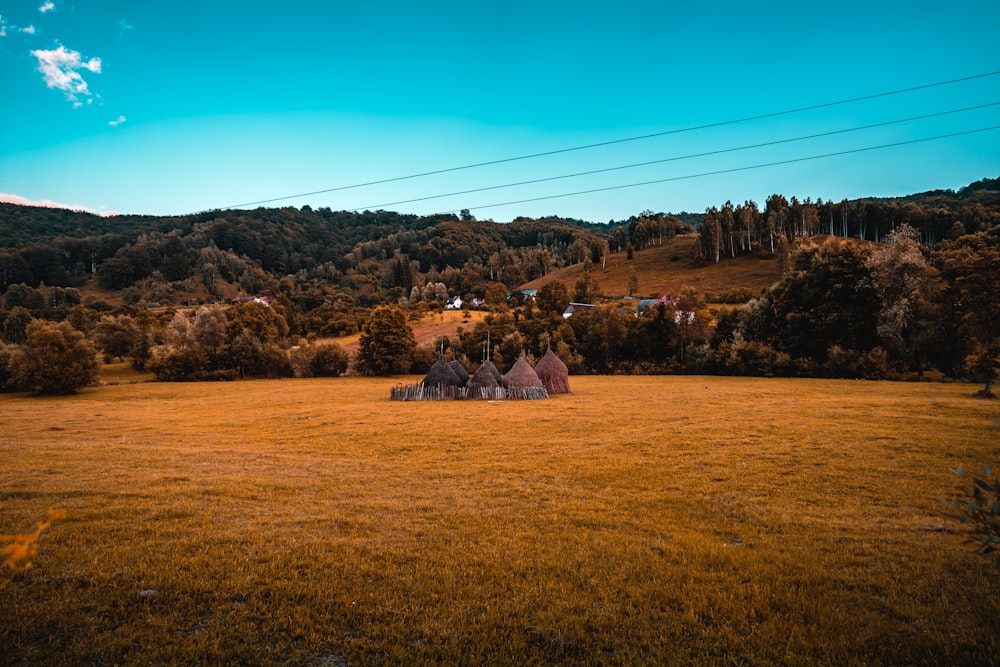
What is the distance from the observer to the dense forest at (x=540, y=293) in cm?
3444

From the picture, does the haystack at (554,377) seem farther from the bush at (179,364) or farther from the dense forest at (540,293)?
the bush at (179,364)

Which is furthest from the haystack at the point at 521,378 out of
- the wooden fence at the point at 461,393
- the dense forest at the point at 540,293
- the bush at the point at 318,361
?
the bush at the point at 318,361

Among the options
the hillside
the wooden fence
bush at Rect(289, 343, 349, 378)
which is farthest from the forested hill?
the wooden fence

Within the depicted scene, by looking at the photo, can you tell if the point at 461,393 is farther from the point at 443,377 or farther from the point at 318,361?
the point at 318,361

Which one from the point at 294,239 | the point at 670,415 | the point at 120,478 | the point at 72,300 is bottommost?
the point at 670,415

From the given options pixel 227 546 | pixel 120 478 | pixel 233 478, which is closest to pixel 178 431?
pixel 120 478

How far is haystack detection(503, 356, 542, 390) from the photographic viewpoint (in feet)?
103

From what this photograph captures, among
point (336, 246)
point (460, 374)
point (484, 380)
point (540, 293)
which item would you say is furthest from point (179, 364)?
point (336, 246)

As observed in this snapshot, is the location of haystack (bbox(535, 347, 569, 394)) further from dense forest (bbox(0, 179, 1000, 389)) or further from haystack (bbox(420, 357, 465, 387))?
dense forest (bbox(0, 179, 1000, 389))

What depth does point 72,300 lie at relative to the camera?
323 ft

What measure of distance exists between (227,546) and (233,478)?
5168 mm

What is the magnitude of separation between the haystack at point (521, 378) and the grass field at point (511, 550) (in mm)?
14125

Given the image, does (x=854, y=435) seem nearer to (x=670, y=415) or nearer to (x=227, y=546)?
(x=670, y=415)

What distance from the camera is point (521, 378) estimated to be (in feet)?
104
